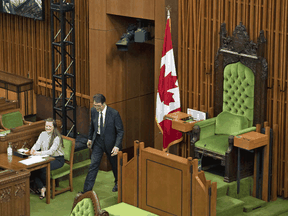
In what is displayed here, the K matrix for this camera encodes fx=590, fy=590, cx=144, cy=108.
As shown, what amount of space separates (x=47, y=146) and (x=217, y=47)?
2.68 m

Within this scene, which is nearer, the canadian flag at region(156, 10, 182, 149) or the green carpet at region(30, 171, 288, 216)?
the green carpet at region(30, 171, 288, 216)

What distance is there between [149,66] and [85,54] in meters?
1.14

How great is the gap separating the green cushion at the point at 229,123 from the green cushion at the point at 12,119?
361 centimetres

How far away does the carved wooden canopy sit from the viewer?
24.2ft

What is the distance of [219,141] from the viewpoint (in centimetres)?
768

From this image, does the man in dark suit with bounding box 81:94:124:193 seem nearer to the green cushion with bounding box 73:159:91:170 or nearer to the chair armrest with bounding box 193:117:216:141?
the chair armrest with bounding box 193:117:216:141

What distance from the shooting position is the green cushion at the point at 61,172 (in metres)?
8.08

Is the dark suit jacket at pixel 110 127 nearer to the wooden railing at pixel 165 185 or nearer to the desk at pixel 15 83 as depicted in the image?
the wooden railing at pixel 165 185

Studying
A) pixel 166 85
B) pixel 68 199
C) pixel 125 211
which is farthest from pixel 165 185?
pixel 166 85

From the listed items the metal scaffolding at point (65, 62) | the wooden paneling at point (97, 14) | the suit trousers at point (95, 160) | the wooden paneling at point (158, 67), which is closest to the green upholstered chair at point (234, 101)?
the wooden paneling at point (158, 67)

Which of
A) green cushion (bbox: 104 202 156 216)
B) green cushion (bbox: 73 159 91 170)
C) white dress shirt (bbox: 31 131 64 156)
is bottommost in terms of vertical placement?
green cushion (bbox: 73 159 91 170)

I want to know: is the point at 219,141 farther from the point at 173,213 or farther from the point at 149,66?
the point at 149,66

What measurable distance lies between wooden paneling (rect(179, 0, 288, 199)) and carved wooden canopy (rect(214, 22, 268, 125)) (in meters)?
0.07

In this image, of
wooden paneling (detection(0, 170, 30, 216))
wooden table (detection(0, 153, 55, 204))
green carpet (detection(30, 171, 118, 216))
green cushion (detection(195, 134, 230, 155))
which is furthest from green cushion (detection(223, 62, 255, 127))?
wooden paneling (detection(0, 170, 30, 216))
